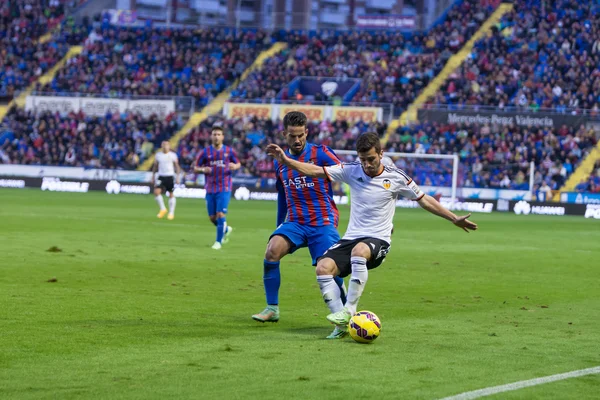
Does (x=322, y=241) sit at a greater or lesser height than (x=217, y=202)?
Result: greater

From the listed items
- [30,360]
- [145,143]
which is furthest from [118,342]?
[145,143]

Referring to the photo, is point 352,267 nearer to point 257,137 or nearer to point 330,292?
point 330,292

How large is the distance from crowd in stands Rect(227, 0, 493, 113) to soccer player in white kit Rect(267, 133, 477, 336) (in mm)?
40934

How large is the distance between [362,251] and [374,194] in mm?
580

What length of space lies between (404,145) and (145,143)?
13519 millimetres

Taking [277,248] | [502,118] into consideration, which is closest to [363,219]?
[277,248]

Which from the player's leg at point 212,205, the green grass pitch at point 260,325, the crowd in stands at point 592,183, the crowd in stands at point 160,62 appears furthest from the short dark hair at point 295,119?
the crowd in stands at point 160,62

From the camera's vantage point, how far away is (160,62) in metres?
57.7

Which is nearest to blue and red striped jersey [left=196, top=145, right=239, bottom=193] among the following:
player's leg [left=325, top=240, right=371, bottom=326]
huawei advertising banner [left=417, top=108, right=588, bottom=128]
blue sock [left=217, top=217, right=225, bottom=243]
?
blue sock [left=217, top=217, right=225, bottom=243]

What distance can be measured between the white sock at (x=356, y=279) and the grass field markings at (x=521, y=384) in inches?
91.9

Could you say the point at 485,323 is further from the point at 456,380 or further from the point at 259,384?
the point at 259,384

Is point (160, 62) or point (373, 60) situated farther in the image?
point (160, 62)

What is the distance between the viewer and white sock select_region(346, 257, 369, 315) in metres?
9.34

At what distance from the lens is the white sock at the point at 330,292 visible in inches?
372
